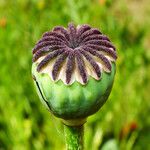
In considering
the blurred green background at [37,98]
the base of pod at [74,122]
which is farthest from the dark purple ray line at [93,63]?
the blurred green background at [37,98]

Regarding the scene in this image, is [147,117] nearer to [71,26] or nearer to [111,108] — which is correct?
[111,108]

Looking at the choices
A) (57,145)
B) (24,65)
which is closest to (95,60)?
(57,145)

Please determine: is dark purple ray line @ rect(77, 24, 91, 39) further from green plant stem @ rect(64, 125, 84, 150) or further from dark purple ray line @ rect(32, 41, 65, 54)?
green plant stem @ rect(64, 125, 84, 150)

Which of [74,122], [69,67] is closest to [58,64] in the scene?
[69,67]

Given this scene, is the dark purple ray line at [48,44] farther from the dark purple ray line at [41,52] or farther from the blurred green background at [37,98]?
the blurred green background at [37,98]

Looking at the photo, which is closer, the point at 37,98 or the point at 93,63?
the point at 93,63

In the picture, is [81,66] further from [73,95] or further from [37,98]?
[37,98]
